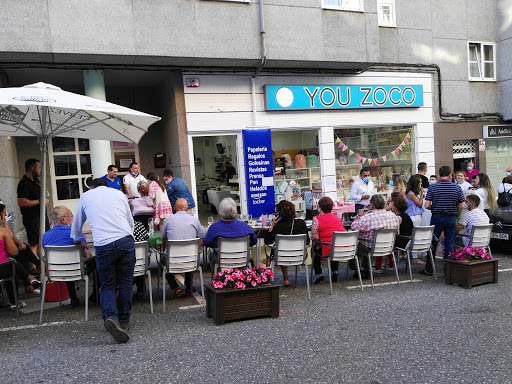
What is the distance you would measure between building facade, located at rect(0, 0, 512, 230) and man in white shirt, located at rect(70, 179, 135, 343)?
475 cm

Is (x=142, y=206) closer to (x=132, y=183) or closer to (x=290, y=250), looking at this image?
(x=132, y=183)

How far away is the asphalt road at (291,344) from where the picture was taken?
3975 mm

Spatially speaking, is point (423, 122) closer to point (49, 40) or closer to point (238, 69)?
point (238, 69)

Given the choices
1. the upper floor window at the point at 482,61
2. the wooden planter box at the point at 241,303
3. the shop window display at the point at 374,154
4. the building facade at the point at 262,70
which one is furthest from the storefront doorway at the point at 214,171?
the upper floor window at the point at 482,61

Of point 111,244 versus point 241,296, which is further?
point 241,296

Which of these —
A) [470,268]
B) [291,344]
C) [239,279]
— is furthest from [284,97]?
[291,344]

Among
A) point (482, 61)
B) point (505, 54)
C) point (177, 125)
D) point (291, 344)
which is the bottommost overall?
point (291, 344)

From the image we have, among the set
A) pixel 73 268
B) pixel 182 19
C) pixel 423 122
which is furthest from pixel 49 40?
pixel 423 122

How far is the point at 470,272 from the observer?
21.6ft

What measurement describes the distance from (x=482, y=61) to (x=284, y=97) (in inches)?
277

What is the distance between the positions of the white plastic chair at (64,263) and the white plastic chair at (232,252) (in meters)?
1.70

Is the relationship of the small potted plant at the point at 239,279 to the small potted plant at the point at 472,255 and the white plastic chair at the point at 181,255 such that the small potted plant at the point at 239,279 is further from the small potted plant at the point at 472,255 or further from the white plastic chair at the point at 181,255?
the small potted plant at the point at 472,255

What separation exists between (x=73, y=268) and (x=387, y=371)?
3.78 meters

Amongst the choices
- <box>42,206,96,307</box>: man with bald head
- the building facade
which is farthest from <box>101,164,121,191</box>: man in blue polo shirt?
<box>42,206,96,307</box>: man with bald head
